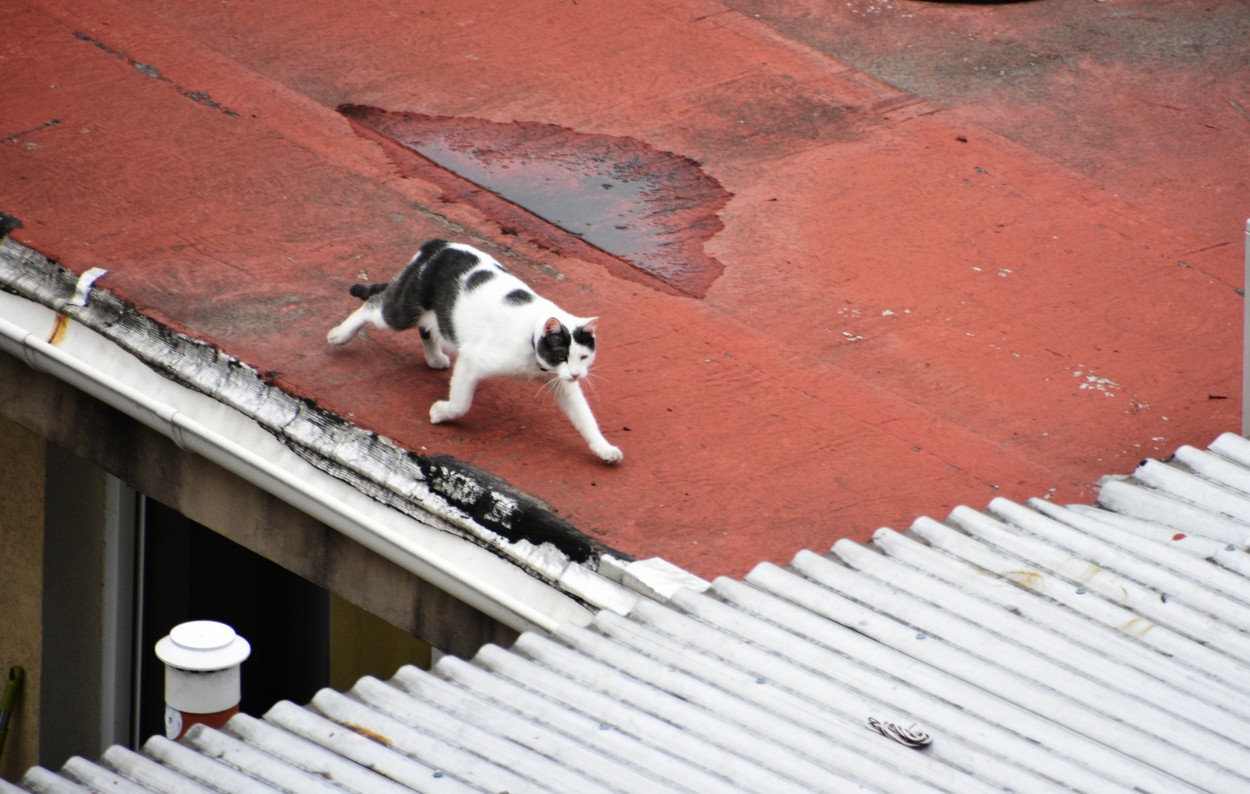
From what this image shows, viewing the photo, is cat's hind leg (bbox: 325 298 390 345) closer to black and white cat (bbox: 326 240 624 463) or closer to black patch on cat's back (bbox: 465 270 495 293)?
black and white cat (bbox: 326 240 624 463)

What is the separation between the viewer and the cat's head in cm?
492

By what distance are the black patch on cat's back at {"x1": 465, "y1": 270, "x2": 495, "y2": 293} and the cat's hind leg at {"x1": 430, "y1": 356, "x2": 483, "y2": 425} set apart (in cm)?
25

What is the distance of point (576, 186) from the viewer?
279 inches

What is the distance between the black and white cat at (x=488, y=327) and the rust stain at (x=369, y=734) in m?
1.83

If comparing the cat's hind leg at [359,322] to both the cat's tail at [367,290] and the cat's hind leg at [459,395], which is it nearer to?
the cat's tail at [367,290]

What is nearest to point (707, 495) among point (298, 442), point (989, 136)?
point (298, 442)

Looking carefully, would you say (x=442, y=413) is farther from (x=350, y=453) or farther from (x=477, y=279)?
(x=477, y=279)

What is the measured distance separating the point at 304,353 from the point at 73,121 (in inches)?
89.9

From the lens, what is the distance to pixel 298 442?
5113 mm

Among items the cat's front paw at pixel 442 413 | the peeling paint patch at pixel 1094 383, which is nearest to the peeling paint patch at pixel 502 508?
the cat's front paw at pixel 442 413

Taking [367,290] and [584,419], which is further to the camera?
[367,290]

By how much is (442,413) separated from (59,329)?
1.54 meters

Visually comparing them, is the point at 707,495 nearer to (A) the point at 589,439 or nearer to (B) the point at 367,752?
(A) the point at 589,439

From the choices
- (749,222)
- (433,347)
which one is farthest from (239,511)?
(749,222)
